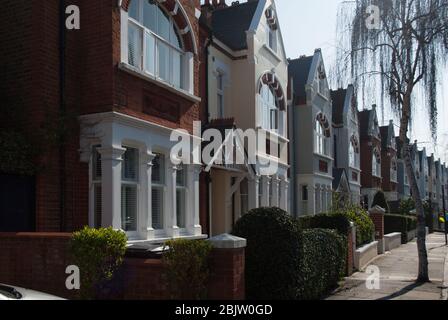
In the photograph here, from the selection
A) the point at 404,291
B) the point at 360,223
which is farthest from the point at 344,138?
the point at 404,291

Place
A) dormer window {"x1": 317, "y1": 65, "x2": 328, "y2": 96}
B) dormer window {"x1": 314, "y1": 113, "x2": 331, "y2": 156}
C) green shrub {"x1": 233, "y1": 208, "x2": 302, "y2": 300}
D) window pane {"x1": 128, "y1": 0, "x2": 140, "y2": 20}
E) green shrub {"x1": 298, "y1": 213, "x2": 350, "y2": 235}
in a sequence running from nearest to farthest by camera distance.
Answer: green shrub {"x1": 233, "y1": 208, "x2": 302, "y2": 300}, window pane {"x1": 128, "y1": 0, "x2": 140, "y2": 20}, green shrub {"x1": 298, "y1": 213, "x2": 350, "y2": 235}, dormer window {"x1": 314, "y1": 113, "x2": 331, "y2": 156}, dormer window {"x1": 317, "y1": 65, "x2": 328, "y2": 96}

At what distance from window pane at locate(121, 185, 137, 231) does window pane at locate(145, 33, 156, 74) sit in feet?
8.32

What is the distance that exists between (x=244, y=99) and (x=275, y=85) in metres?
2.60

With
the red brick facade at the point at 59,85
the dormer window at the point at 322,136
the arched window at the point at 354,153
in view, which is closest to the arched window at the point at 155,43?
the red brick facade at the point at 59,85

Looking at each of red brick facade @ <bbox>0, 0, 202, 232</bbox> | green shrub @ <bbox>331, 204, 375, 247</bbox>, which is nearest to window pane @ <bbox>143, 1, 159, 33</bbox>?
red brick facade @ <bbox>0, 0, 202, 232</bbox>

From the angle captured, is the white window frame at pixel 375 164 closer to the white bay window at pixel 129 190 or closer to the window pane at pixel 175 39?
the window pane at pixel 175 39

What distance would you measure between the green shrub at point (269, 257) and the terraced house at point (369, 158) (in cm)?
2972

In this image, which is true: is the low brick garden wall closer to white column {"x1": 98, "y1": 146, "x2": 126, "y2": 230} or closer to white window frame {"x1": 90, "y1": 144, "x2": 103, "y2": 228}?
white column {"x1": 98, "y1": 146, "x2": 126, "y2": 230}

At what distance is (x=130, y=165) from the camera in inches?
409

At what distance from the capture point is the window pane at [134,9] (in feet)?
34.5

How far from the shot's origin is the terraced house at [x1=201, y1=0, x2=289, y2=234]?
15406mm

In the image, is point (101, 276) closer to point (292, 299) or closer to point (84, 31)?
point (292, 299)
